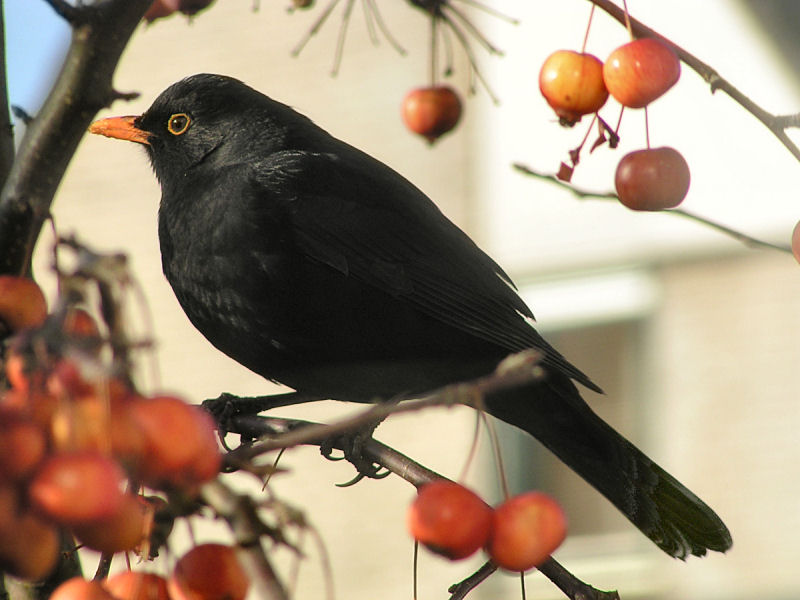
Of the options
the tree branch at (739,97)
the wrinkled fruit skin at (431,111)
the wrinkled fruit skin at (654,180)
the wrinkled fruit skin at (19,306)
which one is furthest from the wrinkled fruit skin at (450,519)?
the wrinkled fruit skin at (431,111)

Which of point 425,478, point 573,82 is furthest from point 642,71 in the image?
point 425,478

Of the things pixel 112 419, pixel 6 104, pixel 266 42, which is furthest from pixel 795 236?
pixel 266 42

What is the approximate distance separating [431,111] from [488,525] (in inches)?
56.8

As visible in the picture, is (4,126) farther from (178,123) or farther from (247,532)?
(247,532)

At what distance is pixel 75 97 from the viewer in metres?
1.69

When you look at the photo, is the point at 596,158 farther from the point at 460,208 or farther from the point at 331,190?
the point at 331,190

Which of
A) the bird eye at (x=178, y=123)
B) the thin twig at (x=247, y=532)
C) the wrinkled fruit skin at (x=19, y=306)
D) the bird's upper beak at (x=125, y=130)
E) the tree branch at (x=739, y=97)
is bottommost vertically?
the thin twig at (x=247, y=532)

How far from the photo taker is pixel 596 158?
7023mm

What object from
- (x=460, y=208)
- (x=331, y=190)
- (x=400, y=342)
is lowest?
(x=400, y=342)

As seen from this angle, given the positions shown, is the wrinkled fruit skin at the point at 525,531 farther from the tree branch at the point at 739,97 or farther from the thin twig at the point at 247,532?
the tree branch at the point at 739,97

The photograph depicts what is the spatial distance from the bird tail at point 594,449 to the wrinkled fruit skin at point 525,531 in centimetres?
118

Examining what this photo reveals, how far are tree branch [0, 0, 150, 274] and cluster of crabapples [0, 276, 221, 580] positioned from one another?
83 cm

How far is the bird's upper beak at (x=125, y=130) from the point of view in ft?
9.04

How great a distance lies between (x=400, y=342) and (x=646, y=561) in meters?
4.70
